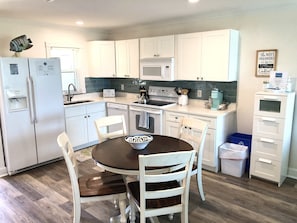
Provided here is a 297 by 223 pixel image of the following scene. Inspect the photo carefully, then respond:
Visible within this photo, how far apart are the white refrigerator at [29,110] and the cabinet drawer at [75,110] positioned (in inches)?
8.3

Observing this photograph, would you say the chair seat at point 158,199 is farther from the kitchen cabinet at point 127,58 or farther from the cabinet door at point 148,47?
the kitchen cabinet at point 127,58

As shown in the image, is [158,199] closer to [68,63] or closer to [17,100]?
[17,100]

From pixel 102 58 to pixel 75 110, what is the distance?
131 cm

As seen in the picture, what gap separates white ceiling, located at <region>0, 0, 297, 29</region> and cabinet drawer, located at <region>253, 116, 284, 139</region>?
1506mm

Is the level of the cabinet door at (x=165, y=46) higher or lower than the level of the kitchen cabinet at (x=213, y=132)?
higher

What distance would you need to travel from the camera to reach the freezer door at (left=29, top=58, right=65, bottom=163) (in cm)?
372

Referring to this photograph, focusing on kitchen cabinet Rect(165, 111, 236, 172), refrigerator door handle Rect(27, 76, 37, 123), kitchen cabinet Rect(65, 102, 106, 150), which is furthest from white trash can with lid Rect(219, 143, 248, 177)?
refrigerator door handle Rect(27, 76, 37, 123)

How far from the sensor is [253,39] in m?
3.56

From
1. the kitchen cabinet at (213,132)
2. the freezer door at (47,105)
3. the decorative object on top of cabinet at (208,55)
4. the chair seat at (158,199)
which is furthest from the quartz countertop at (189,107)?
the chair seat at (158,199)

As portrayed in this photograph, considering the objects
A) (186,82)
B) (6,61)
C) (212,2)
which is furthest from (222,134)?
(6,61)

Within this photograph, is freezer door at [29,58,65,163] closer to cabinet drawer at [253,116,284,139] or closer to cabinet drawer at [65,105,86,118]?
cabinet drawer at [65,105,86,118]

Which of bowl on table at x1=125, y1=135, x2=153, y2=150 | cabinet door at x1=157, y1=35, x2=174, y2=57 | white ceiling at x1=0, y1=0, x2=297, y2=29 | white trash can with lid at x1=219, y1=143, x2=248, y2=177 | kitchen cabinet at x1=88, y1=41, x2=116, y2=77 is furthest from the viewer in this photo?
kitchen cabinet at x1=88, y1=41, x2=116, y2=77

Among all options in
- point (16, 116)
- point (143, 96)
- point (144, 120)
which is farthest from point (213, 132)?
point (16, 116)

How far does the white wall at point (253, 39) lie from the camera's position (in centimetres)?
327
